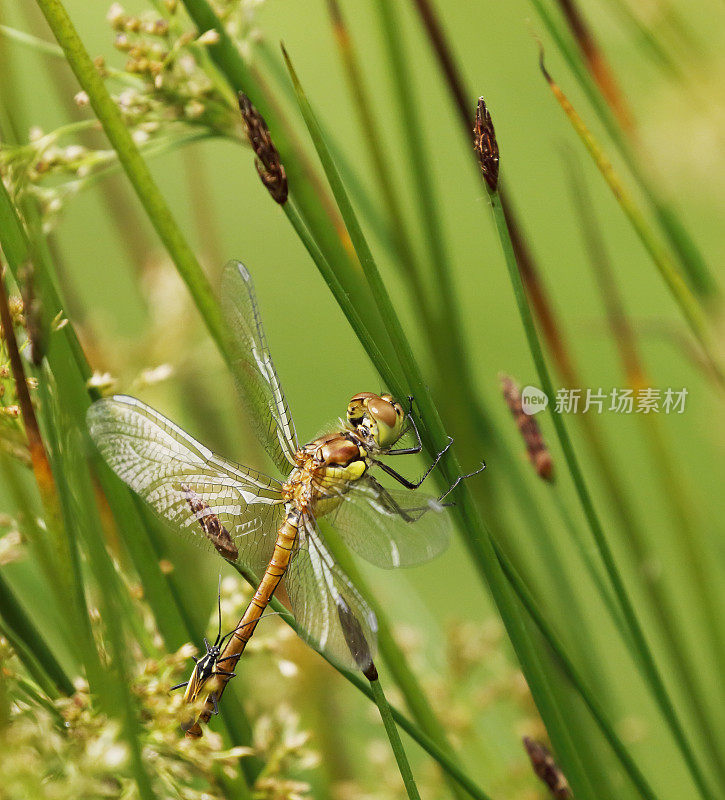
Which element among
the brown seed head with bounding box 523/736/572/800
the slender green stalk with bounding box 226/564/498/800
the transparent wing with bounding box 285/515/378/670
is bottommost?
the brown seed head with bounding box 523/736/572/800

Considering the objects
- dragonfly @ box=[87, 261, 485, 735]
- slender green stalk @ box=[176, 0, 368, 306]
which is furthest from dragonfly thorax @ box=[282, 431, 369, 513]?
slender green stalk @ box=[176, 0, 368, 306]

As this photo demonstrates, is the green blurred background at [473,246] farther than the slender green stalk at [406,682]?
Yes

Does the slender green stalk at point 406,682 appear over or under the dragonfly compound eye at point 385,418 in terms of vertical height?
under

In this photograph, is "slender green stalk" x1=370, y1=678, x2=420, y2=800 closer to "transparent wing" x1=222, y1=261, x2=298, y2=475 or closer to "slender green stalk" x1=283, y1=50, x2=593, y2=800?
"slender green stalk" x1=283, y1=50, x2=593, y2=800

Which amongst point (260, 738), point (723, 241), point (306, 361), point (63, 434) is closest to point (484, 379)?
point (306, 361)

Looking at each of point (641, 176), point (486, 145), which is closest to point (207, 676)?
point (486, 145)

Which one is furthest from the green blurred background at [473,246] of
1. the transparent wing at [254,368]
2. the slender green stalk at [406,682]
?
the slender green stalk at [406,682]

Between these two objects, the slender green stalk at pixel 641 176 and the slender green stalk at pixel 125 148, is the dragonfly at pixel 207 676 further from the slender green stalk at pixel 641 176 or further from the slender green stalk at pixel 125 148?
the slender green stalk at pixel 641 176
